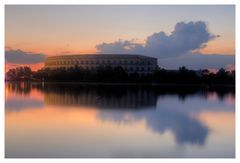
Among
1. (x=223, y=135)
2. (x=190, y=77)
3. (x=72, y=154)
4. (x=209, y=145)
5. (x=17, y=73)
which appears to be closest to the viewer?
(x=72, y=154)

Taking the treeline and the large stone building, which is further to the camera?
the large stone building

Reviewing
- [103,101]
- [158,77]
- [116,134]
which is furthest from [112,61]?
[116,134]

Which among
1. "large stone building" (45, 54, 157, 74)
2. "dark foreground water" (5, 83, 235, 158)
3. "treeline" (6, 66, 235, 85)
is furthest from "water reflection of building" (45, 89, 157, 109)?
"large stone building" (45, 54, 157, 74)

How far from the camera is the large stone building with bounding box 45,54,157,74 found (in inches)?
1419

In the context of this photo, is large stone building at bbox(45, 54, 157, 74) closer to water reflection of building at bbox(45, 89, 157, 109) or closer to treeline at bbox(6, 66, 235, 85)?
treeline at bbox(6, 66, 235, 85)

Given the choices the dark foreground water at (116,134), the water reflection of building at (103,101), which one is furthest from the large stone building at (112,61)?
the dark foreground water at (116,134)

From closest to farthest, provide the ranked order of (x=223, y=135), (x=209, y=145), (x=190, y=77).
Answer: (x=209, y=145)
(x=223, y=135)
(x=190, y=77)

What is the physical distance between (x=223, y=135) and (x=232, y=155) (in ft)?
3.36

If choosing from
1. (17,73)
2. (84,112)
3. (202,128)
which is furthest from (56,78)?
(202,128)

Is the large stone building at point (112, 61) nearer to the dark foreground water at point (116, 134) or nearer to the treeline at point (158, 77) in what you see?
the treeline at point (158, 77)

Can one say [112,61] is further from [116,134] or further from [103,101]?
[116,134]

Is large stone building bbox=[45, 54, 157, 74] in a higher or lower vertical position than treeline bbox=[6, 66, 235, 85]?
higher

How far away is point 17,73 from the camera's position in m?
37.2

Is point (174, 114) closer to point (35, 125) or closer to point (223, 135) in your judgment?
point (223, 135)
